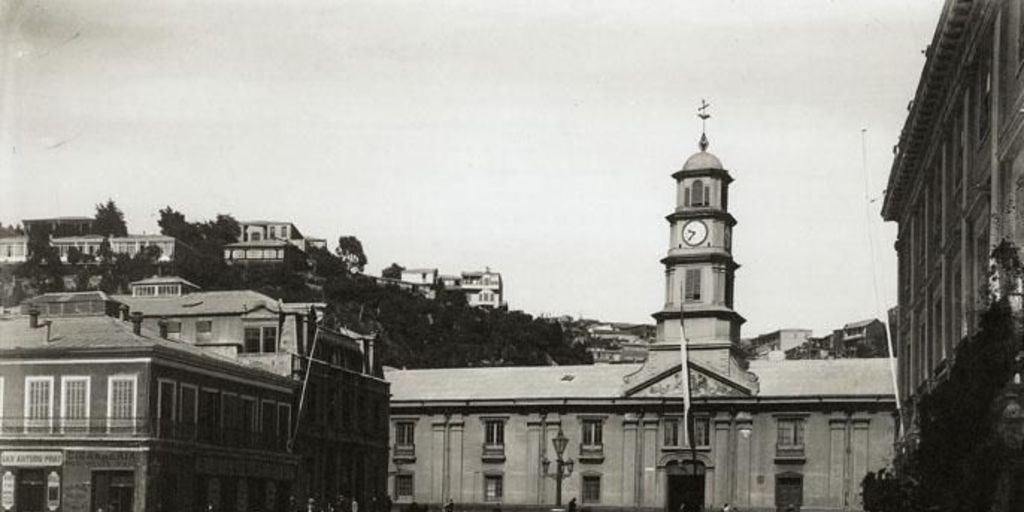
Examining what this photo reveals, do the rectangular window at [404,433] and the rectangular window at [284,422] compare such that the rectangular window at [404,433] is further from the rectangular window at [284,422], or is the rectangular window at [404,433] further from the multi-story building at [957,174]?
the multi-story building at [957,174]

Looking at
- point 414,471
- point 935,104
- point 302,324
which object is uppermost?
point 935,104

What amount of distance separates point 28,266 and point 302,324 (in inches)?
2988

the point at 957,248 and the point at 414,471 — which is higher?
the point at 957,248

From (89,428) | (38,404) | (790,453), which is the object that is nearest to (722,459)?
(790,453)

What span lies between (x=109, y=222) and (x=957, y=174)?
145 meters

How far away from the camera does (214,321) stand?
2537 inches

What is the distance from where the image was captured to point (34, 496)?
49406 millimetres

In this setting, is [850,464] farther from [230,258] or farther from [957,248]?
[230,258]

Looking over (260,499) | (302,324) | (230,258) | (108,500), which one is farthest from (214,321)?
(230,258)

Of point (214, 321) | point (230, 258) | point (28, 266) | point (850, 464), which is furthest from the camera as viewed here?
point (230, 258)

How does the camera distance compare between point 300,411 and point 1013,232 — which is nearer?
point 1013,232

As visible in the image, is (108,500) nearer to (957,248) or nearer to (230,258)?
(957,248)

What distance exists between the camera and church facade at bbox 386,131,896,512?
74.5 meters

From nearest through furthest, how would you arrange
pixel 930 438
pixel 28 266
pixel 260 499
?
pixel 930 438
pixel 260 499
pixel 28 266
